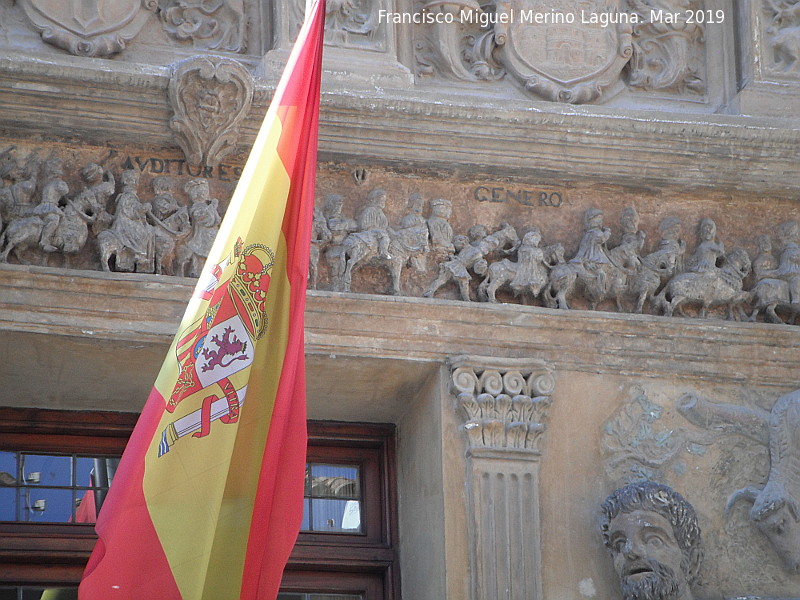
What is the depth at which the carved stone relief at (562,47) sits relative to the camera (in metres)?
6.68

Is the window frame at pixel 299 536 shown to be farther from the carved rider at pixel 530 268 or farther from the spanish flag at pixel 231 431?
the spanish flag at pixel 231 431

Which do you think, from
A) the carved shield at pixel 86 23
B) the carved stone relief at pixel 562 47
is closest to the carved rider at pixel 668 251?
the carved stone relief at pixel 562 47

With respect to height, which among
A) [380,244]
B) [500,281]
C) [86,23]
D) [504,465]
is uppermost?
[86,23]

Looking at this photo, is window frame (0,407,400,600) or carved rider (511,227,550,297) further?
carved rider (511,227,550,297)

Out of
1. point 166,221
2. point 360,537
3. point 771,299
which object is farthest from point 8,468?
point 771,299

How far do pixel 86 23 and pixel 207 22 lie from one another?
460 millimetres

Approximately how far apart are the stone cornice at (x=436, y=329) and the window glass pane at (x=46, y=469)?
0.59 m

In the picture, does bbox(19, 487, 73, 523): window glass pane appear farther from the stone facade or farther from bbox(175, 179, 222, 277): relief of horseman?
bbox(175, 179, 222, 277): relief of horseman

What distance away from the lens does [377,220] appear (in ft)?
20.7

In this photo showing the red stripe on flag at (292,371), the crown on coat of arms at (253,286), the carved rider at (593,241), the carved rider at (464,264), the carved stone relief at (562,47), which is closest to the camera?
the red stripe on flag at (292,371)

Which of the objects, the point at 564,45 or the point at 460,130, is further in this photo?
the point at 564,45

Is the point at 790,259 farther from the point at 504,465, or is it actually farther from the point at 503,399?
the point at 504,465

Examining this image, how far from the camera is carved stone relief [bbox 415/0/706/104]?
6.68 metres

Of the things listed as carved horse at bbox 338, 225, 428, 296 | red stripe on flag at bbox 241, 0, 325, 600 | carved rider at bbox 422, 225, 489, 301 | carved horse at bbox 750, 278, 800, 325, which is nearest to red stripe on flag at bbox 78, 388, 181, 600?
red stripe on flag at bbox 241, 0, 325, 600
